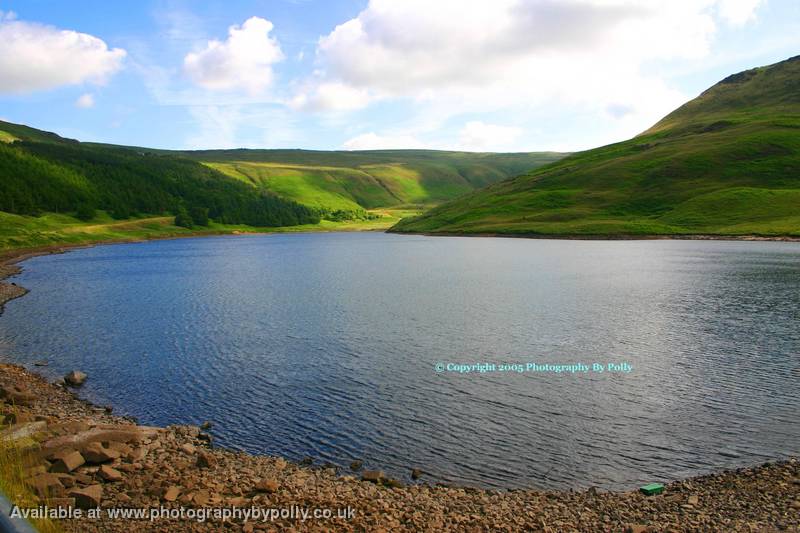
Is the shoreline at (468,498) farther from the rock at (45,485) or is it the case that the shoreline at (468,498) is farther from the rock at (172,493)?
the rock at (45,485)

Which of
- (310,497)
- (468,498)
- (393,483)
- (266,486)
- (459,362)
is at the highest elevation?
(266,486)

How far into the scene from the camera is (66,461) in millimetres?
20406

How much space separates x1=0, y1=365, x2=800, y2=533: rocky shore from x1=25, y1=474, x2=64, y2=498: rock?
0.05 m

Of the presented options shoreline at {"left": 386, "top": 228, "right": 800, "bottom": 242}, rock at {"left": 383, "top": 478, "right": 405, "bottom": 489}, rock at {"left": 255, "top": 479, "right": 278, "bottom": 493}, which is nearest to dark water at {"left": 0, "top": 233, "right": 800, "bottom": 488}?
rock at {"left": 383, "top": 478, "right": 405, "bottom": 489}

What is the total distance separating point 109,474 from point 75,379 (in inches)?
838

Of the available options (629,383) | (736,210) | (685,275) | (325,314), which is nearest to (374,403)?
(629,383)

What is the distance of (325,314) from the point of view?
211ft

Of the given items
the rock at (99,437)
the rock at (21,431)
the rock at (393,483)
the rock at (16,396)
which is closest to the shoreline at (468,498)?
the rock at (393,483)

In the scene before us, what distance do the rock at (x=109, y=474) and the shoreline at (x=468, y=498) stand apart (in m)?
0.15

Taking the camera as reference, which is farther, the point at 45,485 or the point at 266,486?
the point at 266,486

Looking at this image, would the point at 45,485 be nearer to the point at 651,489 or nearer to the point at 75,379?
the point at 651,489

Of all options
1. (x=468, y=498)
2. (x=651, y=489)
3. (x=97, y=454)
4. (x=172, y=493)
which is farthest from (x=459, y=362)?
(x=97, y=454)

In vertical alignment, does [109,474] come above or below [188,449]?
above

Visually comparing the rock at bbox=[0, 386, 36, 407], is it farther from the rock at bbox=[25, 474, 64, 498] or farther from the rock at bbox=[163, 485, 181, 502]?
the rock at bbox=[163, 485, 181, 502]
